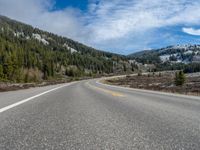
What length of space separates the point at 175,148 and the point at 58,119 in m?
3.33

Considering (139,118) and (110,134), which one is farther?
(139,118)

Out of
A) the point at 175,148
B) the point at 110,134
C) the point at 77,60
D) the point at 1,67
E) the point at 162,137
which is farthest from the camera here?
the point at 77,60

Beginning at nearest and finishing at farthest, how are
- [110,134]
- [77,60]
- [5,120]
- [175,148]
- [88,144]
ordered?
[175,148] < [88,144] < [110,134] < [5,120] < [77,60]

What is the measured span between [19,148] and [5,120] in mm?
2771

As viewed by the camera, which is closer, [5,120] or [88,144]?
[88,144]

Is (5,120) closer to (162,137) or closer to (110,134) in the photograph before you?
(110,134)

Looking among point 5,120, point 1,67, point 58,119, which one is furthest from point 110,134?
point 1,67

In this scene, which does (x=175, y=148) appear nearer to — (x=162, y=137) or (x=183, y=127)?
(x=162, y=137)

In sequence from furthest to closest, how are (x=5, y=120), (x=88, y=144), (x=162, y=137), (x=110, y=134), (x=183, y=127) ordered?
(x=5, y=120) → (x=183, y=127) → (x=110, y=134) → (x=162, y=137) → (x=88, y=144)

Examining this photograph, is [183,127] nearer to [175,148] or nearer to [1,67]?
[175,148]

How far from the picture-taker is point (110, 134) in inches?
191

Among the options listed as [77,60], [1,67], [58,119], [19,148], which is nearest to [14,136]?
[19,148]

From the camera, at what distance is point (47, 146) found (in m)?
4.05

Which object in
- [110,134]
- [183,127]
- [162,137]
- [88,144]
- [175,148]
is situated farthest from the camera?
[183,127]
